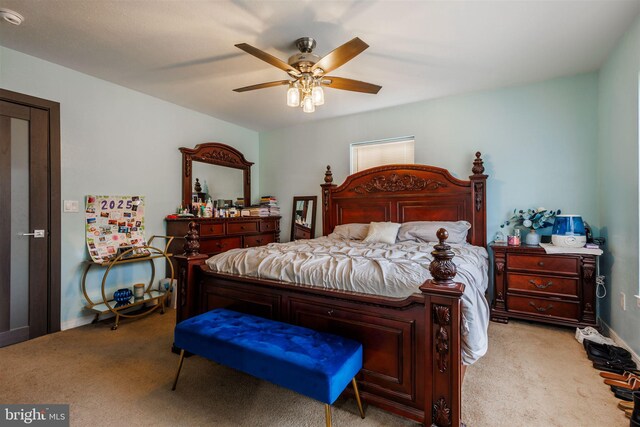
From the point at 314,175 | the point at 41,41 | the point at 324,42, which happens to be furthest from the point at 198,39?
the point at 314,175

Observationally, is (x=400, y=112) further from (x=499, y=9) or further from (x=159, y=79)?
(x=159, y=79)

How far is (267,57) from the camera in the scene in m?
2.07

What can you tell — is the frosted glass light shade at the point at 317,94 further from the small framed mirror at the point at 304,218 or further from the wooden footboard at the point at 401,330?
the small framed mirror at the point at 304,218

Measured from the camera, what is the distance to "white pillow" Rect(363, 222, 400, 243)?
10.9 ft

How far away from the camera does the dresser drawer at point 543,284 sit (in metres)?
2.80

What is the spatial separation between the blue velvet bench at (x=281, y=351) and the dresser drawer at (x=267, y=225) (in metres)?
2.69

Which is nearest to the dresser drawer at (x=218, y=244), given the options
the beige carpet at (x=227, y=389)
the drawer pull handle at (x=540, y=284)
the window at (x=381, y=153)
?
the beige carpet at (x=227, y=389)

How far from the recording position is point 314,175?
15.7ft

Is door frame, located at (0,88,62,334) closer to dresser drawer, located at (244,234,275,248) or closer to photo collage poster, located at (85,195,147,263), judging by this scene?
photo collage poster, located at (85,195,147,263)

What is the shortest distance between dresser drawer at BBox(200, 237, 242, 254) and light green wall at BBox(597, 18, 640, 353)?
4.09m

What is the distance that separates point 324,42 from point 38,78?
268 cm

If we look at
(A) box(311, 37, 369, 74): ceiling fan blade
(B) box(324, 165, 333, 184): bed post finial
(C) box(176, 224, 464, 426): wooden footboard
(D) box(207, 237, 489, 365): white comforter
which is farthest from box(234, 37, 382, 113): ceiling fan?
(B) box(324, 165, 333, 184): bed post finial

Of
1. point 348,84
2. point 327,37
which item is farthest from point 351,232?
point 327,37

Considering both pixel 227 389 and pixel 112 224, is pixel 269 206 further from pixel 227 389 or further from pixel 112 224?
pixel 227 389
